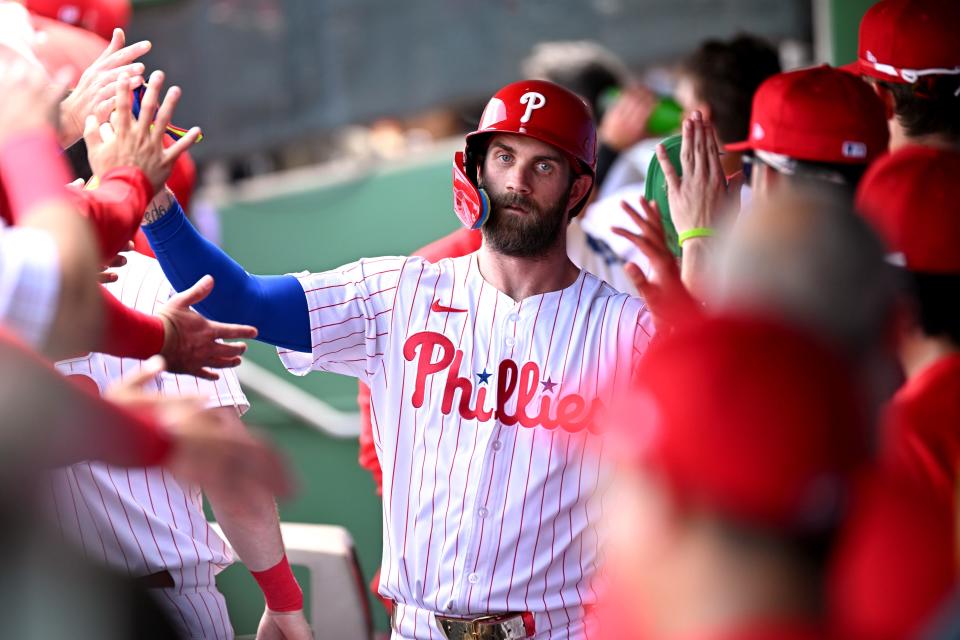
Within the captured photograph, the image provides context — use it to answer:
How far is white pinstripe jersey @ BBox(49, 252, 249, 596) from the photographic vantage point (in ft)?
9.45

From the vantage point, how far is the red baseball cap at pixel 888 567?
1.19 metres

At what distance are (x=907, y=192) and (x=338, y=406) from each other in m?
3.86

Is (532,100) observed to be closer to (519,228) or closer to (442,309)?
(519,228)

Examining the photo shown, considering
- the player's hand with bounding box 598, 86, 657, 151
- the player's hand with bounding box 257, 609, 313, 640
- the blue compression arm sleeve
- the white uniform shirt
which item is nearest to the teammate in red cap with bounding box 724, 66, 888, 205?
the blue compression arm sleeve

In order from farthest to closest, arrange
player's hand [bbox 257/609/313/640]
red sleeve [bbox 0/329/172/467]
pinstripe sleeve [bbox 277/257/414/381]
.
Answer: player's hand [bbox 257/609/313/640]
pinstripe sleeve [bbox 277/257/414/381]
red sleeve [bbox 0/329/172/467]

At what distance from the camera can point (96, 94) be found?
7.59 feet

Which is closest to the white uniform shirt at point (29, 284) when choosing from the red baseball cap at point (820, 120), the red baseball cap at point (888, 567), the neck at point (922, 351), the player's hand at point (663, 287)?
the player's hand at point (663, 287)

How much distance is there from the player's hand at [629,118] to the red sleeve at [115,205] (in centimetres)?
313

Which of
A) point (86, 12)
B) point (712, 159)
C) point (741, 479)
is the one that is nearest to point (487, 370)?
point (712, 159)

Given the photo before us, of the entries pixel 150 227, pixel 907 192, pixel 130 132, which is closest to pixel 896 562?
pixel 907 192

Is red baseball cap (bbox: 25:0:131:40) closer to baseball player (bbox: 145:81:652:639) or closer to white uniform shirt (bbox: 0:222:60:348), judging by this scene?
baseball player (bbox: 145:81:652:639)

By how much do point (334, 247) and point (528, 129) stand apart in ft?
10.0

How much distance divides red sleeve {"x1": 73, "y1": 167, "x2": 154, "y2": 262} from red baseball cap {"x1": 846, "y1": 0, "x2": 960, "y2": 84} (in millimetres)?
2028

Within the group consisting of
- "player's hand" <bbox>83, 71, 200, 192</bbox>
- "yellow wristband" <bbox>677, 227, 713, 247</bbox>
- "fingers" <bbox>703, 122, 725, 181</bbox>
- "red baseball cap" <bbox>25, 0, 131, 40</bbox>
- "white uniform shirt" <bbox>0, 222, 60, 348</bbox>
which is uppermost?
"red baseball cap" <bbox>25, 0, 131, 40</bbox>
